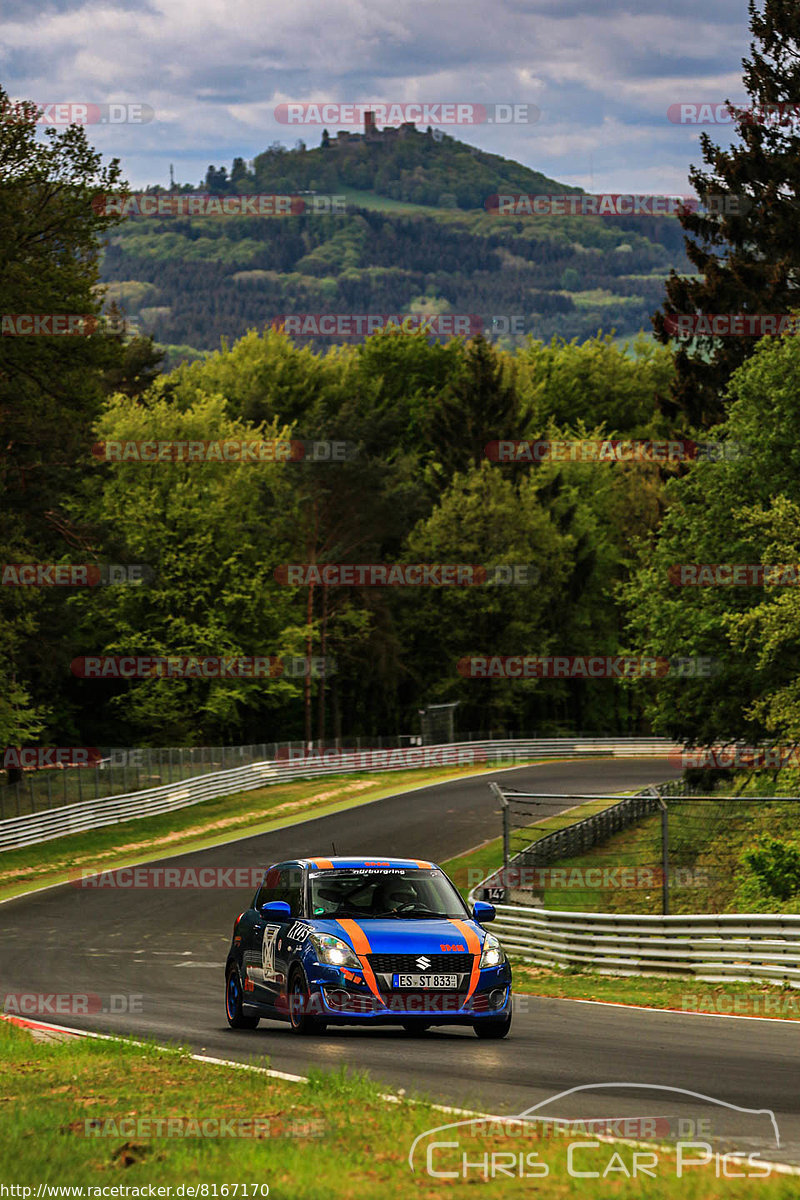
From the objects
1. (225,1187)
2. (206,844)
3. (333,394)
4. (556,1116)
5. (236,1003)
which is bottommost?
(206,844)

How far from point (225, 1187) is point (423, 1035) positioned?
24.1 ft

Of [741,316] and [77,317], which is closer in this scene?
[77,317]

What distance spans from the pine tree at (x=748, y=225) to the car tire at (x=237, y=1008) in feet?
120

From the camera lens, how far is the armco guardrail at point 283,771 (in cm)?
4675

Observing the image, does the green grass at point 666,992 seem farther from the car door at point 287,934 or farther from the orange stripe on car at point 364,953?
the car door at point 287,934

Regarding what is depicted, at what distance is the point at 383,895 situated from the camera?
1434 cm

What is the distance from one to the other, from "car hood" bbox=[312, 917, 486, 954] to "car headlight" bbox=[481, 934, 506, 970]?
0.25 feet

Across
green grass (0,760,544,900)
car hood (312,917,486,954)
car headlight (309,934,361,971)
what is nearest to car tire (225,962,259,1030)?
car hood (312,917,486,954)

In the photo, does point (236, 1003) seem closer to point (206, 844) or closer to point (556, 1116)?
point (556, 1116)

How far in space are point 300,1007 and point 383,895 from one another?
138 cm

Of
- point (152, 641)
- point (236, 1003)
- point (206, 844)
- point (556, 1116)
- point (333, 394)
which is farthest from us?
point (333, 394)

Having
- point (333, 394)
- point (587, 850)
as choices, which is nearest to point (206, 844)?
point (587, 850)

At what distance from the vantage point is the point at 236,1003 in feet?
49.3

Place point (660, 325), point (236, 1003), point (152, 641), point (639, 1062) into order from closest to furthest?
point (639, 1062) < point (236, 1003) < point (660, 325) < point (152, 641)
